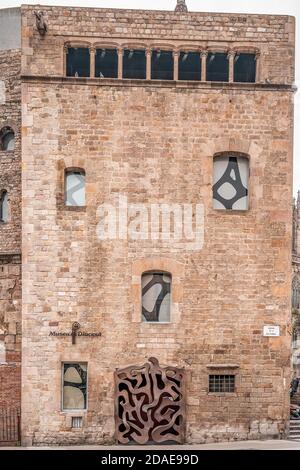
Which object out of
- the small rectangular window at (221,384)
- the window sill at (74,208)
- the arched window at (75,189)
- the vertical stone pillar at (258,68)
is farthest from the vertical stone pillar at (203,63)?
the small rectangular window at (221,384)

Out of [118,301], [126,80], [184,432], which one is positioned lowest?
[184,432]

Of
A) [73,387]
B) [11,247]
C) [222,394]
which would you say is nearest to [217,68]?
[11,247]

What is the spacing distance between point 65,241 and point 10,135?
404cm

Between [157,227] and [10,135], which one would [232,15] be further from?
[10,135]

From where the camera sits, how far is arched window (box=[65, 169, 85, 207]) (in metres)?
16.6

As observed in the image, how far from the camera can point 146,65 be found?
16531mm

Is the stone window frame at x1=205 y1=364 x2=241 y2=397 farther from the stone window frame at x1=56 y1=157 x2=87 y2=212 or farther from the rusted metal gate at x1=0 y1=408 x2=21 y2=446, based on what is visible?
the stone window frame at x1=56 y1=157 x2=87 y2=212

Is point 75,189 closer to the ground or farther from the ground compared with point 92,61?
closer to the ground

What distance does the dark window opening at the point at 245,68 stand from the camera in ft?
54.9

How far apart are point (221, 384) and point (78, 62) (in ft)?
30.4

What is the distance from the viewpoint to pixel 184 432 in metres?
16.1

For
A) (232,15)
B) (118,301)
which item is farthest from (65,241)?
(232,15)
